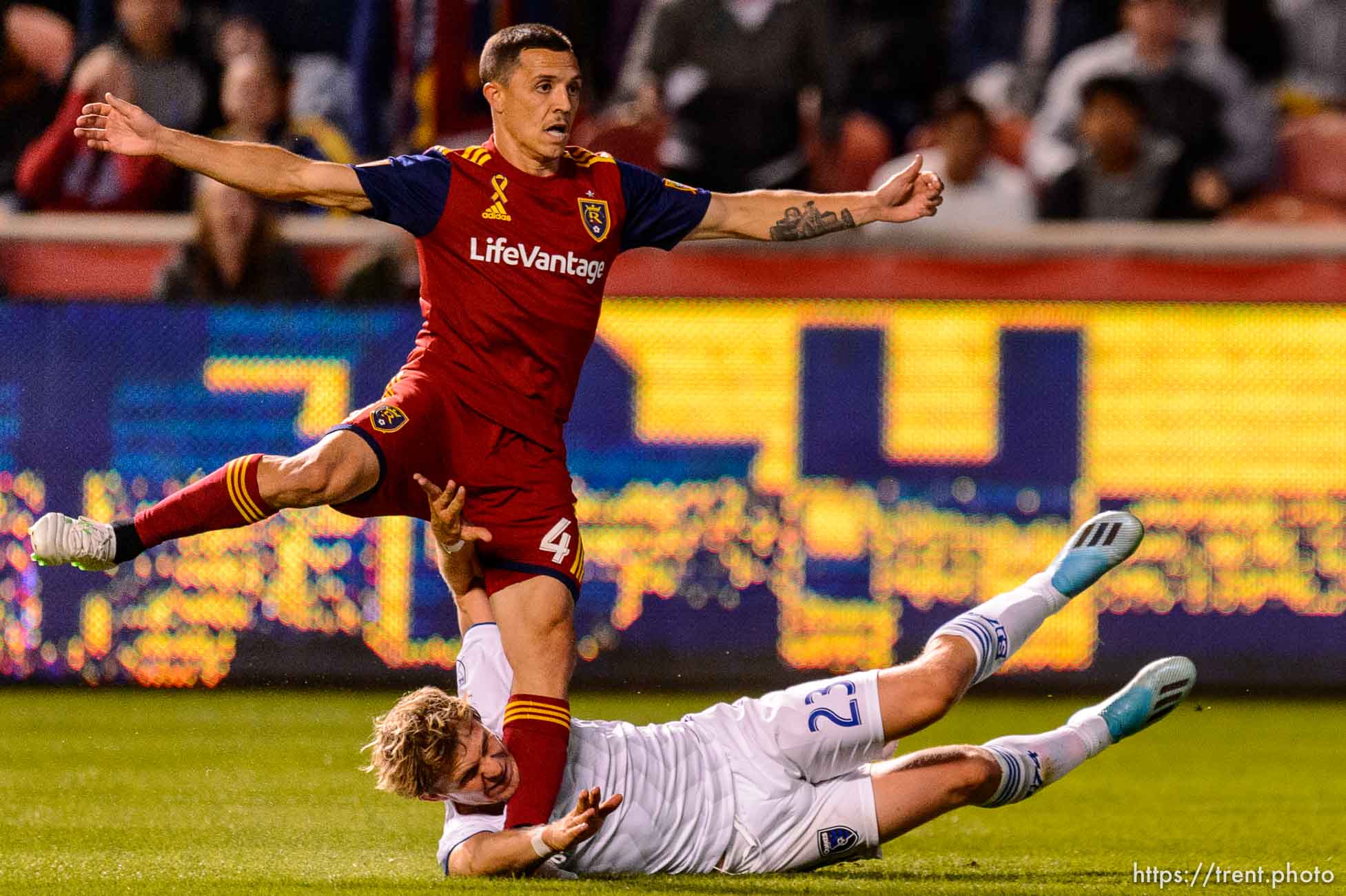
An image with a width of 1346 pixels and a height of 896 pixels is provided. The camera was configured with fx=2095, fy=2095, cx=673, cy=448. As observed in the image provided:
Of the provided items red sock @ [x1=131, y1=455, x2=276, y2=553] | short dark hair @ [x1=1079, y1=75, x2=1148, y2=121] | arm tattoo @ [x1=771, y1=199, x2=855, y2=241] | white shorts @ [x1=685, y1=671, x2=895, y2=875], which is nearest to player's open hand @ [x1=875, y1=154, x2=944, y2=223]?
arm tattoo @ [x1=771, y1=199, x2=855, y2=241]

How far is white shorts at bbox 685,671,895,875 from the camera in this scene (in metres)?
6.46

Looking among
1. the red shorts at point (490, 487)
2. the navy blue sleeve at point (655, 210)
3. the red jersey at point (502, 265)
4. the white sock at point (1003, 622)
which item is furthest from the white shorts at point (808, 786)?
the navy blue sleeve at point (655, 210)

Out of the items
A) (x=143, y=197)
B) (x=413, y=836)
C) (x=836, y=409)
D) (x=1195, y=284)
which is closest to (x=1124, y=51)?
(x=1195, y=284)

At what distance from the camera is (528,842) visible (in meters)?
6.07

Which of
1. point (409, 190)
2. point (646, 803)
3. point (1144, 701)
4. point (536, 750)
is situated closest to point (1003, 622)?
point (1144, 701)

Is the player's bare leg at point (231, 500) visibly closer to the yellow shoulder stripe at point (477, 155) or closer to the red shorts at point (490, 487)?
the red shorts at point (490, 487)

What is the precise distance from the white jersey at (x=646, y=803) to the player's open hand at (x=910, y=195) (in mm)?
1927

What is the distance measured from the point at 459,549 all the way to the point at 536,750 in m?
0.90

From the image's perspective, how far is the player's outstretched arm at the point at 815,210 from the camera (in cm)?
724

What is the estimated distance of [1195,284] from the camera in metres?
11.3

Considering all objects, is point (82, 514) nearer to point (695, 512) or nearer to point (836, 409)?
point (695, 512)

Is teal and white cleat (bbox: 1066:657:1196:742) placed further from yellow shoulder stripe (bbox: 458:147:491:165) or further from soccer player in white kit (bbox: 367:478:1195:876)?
yellow shoulder stripe (bbox: 458:147:491:165)

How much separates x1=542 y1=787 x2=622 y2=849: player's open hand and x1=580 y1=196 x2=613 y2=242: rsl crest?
2.09 meters

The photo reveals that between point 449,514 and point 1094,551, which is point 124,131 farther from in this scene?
point 1094,551
